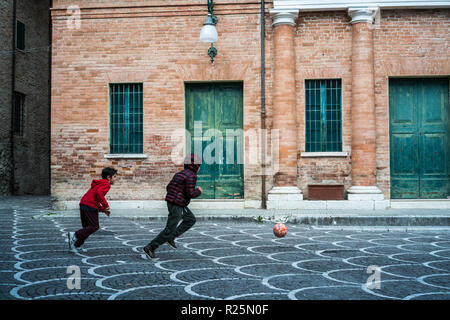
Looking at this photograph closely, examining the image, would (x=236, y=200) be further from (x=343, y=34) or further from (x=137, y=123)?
(x=343, y=34)

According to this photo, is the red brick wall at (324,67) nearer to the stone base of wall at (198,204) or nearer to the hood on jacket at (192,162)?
the stone base of wall at (198,204)

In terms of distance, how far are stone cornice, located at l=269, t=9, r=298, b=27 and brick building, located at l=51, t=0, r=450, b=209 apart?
31 millimetres

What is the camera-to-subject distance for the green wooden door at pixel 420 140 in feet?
46.0

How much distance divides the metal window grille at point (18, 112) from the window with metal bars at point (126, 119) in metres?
8.16

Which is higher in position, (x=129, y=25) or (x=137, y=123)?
(x=129, y=25)

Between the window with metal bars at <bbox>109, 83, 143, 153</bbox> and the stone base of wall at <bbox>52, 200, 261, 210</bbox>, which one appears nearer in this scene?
the stone base of wall at <bbox>52, 200, 261, 210</bbox>

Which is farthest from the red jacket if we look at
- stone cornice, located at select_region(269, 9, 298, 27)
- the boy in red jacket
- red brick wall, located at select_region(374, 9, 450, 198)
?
red brick wall, located at select_region(374, 9, 450, 198)

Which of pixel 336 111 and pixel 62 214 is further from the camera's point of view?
pixel 336 111

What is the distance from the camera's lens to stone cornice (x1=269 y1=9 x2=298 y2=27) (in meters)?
13.7

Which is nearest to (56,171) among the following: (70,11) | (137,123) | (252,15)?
(137,123)

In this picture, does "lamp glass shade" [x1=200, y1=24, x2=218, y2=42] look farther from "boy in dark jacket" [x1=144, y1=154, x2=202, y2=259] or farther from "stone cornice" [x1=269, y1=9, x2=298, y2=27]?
"boy in dark jacket" [x1=144, y1=154, x2=202, y2=259]

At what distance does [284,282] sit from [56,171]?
10672 mm

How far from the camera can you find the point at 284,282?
5.46 m

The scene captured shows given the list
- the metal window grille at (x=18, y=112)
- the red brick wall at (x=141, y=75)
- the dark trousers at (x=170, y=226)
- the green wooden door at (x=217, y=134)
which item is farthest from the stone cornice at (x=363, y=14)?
the metal window grille at (x=18, y=112)
